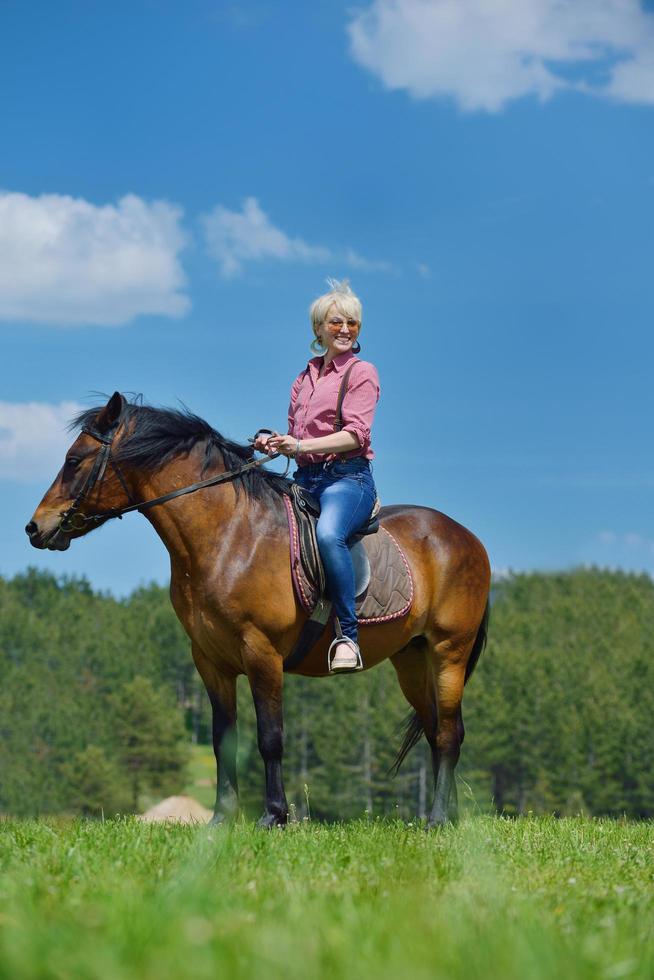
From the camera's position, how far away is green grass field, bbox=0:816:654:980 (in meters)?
3.47

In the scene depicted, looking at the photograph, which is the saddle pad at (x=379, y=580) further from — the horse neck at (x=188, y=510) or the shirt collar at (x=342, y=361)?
the shirt collar at (x=342, y=361)

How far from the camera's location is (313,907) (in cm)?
434

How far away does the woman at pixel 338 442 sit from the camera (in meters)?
8.66

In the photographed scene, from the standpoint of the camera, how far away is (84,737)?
350ft

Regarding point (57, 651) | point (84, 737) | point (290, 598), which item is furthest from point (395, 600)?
point (57, 651)

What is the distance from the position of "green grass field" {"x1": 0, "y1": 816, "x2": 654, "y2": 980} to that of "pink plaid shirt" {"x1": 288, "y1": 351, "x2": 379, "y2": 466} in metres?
3.03

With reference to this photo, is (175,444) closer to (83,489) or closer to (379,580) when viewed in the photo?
(83,489)

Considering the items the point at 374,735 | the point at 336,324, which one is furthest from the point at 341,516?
the point at 374,735

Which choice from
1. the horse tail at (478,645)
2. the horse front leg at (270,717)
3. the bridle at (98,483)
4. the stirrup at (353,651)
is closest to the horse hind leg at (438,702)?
the horse tail at (478,645)

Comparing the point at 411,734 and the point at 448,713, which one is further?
the point at 411,734

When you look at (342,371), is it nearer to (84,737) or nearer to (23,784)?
(23,784)

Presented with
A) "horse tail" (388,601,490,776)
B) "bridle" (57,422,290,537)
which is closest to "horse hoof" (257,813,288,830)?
"horse tail" (388,601,490,776)

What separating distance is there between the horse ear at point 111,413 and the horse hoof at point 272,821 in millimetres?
3239

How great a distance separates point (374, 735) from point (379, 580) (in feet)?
277
